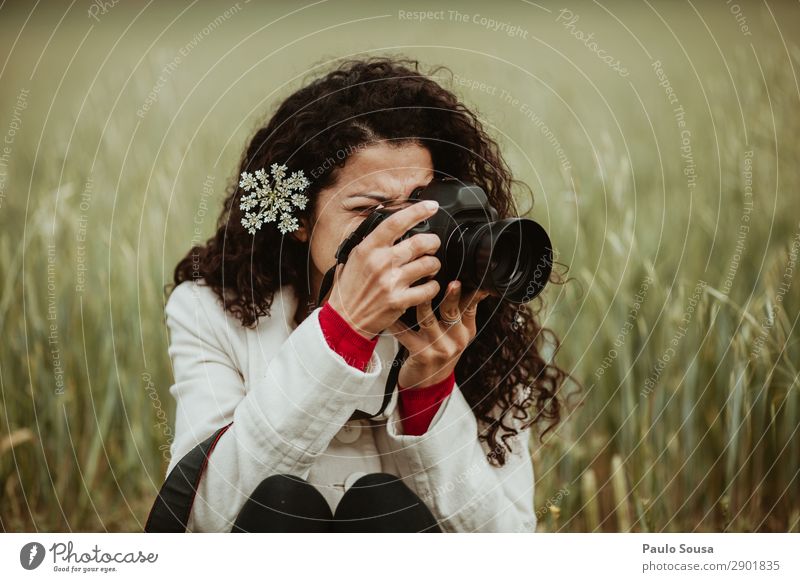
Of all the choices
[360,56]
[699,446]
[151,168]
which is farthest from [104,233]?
[699,446]

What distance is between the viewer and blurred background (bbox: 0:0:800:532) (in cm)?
92

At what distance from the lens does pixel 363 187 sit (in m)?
0.80

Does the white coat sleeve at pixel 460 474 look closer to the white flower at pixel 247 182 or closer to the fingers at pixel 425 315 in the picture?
the fingers at pixel 425 315

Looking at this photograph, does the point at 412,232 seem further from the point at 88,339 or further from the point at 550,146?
the point at 88,339

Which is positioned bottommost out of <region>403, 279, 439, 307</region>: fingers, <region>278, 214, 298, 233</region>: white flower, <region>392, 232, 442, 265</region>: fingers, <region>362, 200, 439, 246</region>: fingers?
<region>403, 279, 439, 307</region>: fingers

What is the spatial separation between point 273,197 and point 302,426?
0.80 feet

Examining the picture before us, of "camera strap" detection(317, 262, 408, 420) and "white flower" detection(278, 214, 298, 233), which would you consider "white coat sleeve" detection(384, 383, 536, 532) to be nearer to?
"camera strap" detection(317, 262, 408, 420)

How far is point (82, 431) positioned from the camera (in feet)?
3.07

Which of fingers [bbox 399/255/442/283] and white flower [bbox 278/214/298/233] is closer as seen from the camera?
fingers [bbox 399/255/442/283]

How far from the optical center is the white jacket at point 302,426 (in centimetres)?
77

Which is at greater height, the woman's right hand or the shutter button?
the woman's right hand
